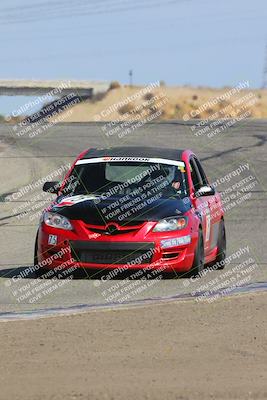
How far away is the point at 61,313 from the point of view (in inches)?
372

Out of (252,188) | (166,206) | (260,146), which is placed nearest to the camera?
(166,206)

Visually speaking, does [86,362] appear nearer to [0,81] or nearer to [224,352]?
[224,352]

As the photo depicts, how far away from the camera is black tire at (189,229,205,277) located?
12211 millimetres

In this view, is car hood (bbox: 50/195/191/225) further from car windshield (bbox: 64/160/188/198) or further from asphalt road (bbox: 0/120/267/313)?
asphalt road (bbox: 0/120/267/313)

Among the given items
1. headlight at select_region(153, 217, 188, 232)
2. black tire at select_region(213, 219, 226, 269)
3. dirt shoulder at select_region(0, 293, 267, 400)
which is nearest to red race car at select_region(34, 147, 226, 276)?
headlight at select_region(153, 217, 188, 232)

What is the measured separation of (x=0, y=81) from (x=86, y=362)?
320 feet

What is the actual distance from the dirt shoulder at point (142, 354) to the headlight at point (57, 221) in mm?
2507

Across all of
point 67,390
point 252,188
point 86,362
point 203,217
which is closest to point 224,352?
point 86,362

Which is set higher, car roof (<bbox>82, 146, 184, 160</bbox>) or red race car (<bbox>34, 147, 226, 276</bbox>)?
car roof (<bbox>82, 146, 184, 160</bbox>)

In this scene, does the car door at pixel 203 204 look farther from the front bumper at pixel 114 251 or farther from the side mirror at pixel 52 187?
the side mirror at pixel 52 187

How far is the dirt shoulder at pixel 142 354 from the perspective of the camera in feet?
21.9

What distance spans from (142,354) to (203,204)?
552 centimetres

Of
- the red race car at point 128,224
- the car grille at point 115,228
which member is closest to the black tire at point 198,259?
the red race car at point 128,224

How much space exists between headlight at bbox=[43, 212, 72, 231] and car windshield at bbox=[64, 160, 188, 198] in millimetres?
696
